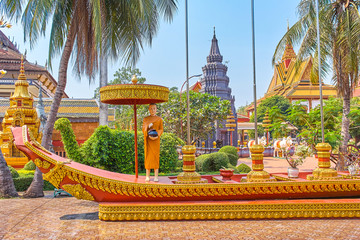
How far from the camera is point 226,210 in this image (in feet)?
18.4

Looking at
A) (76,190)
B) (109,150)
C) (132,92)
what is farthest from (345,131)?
(76,190)

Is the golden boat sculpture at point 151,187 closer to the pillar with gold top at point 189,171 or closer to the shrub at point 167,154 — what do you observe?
the pillar with gold top at point 189,171

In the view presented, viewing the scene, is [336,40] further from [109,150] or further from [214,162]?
[109,150]

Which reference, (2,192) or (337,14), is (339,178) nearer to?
(337,14)

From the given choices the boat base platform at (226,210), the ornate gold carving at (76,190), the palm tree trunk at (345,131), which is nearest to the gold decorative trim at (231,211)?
the boat base platform at (226,210)

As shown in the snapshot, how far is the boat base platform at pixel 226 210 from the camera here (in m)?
5.52

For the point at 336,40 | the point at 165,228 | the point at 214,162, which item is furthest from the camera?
the point at 214,162

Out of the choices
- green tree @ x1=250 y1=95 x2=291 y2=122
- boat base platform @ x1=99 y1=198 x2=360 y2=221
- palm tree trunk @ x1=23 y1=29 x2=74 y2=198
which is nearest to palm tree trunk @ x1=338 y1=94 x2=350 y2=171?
boat base platform @ x1=99 y1=198 x2=360 y2=221

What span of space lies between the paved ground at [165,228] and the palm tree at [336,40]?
6.01 m

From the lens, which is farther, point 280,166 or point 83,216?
point 280,166

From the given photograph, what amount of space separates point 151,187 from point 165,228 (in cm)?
79

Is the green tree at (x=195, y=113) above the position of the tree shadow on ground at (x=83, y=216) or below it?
above

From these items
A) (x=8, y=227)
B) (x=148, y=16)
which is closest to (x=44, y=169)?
(x=8, y=227)

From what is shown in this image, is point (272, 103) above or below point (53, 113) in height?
above
